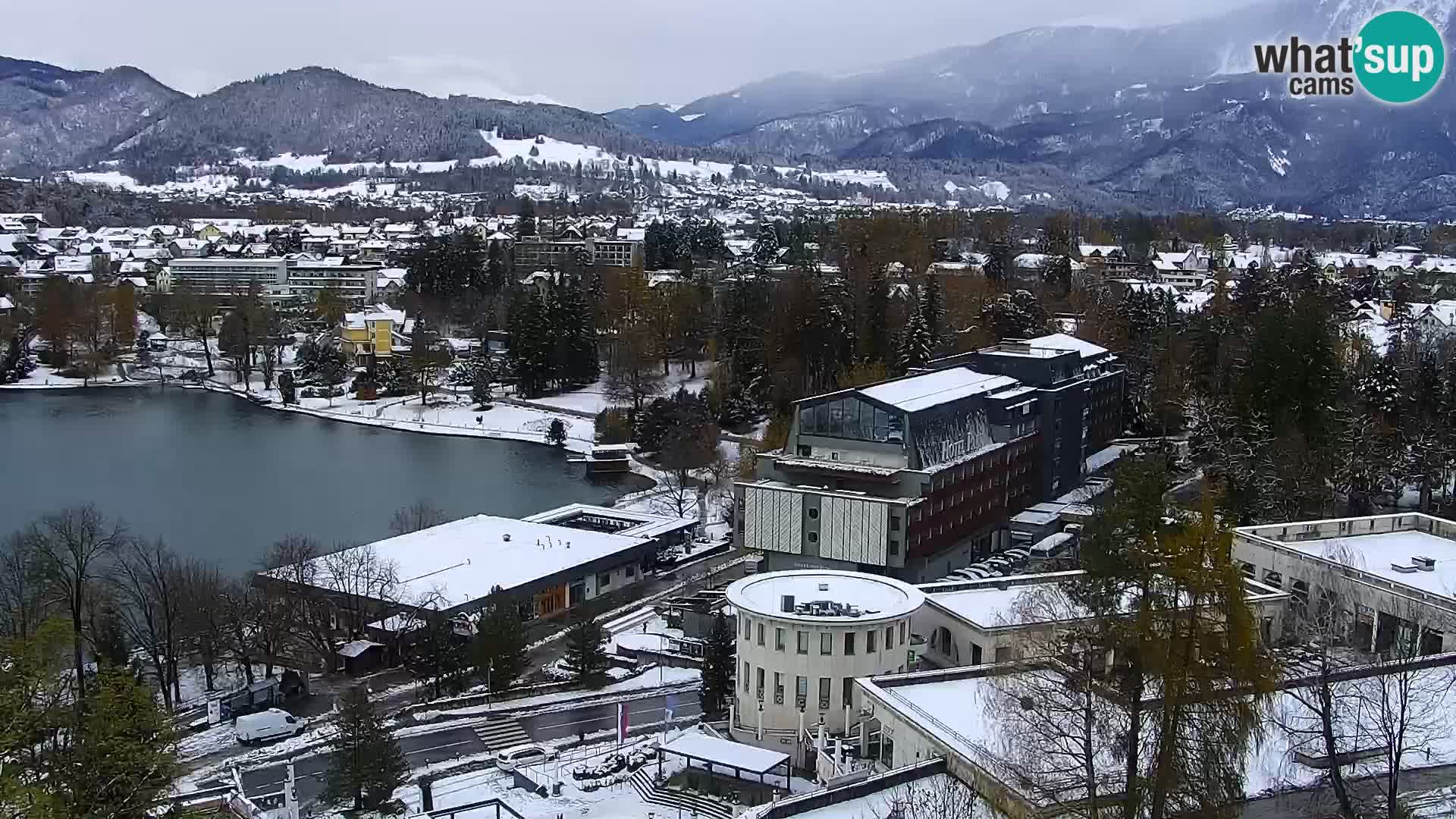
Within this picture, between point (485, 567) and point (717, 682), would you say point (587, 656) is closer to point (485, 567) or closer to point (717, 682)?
point (717, 682)

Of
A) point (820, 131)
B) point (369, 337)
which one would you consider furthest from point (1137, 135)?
point (369, 337)

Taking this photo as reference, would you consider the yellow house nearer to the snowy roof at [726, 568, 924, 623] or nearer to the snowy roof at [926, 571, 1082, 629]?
the snowy roof at [726, 568, 924, 623]

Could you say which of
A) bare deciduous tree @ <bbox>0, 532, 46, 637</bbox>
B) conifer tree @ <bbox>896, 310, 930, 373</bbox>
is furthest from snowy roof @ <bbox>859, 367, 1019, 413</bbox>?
bare deciduous tree @ <bbox>0, 532, 46, 637</bbox>

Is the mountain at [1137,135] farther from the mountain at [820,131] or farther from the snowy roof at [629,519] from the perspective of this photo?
the snowy roof at [629,519]

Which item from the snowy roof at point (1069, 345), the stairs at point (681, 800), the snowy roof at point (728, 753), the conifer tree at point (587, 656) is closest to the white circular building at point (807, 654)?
the snowy roof at point (728, 753)

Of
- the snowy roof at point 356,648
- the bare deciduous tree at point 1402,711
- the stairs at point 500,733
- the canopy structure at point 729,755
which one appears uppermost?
the bare deciduous tree at point 1402,711
